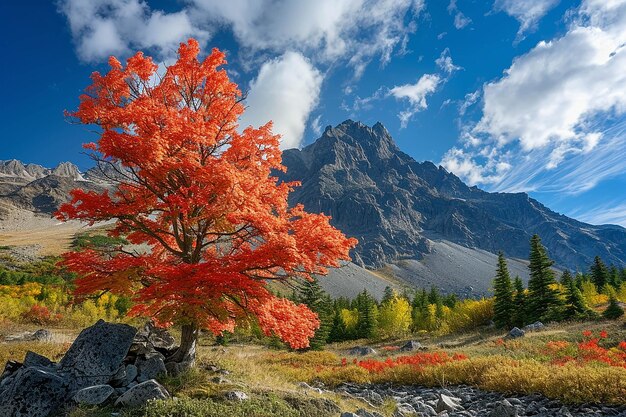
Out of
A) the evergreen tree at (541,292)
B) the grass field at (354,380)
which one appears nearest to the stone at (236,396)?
the grass field at (354,380)

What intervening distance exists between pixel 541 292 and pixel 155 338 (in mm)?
46014

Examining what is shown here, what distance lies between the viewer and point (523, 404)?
11695 mm

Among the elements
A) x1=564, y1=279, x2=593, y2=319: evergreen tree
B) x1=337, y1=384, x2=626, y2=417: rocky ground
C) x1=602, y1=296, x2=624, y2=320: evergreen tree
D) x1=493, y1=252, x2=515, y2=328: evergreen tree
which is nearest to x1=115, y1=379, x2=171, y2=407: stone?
x1=337, y1=384, x2=626, y2=417: rocky ground

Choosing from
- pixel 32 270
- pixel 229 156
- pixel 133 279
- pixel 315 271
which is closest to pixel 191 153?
pixel 229 156

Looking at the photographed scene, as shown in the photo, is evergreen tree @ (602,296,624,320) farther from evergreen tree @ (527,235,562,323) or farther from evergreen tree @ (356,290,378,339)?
evergreen tree @ (356,290,378,339)

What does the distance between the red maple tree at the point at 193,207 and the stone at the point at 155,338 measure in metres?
1.43

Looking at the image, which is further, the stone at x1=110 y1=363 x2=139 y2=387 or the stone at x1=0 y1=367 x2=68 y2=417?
the stone at x1=110 y1=363 x2=139 y2=387

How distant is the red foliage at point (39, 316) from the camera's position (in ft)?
126

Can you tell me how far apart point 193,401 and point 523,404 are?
34.4 feet

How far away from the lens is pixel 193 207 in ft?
35.6

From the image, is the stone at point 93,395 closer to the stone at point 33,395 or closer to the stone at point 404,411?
the stone at point 33,395

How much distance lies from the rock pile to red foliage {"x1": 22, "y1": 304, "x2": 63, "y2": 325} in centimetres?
3467

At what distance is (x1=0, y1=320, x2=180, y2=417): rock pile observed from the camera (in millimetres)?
8477

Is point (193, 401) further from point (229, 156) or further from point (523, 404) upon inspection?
point (523, 404)
